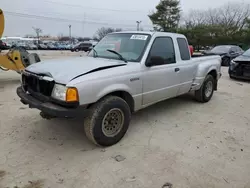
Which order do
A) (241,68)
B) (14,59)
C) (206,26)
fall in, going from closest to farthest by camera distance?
(14,59) < (241,68) < (206,26)

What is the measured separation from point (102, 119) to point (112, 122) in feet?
0.96

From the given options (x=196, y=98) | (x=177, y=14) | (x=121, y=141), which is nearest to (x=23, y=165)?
(x=121, y=141)

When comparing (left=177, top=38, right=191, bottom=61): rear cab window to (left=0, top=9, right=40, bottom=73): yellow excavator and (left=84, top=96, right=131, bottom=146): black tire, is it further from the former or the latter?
(left=0, top=9, right=40, bottom=73): yellow excavator

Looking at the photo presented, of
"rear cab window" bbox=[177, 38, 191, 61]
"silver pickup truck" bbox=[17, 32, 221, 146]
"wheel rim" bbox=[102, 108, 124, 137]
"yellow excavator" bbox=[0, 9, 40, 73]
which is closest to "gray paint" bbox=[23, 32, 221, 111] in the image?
"silver pickup truck" bbox=[17, 32, 221, 146]

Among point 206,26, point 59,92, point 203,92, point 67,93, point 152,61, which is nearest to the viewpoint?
point 67,93

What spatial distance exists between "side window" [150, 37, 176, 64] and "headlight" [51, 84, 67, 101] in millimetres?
1748

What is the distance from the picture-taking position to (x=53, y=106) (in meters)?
2.86

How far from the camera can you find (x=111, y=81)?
3.13 meters

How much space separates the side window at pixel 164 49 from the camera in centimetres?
395

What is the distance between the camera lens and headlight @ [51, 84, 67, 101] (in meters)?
2.78

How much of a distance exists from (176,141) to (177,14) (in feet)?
143

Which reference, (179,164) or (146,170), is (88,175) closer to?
(146,170)

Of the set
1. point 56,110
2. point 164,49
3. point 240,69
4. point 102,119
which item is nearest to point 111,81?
point 102,119

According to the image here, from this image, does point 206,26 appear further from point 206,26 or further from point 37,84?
point 37,84
